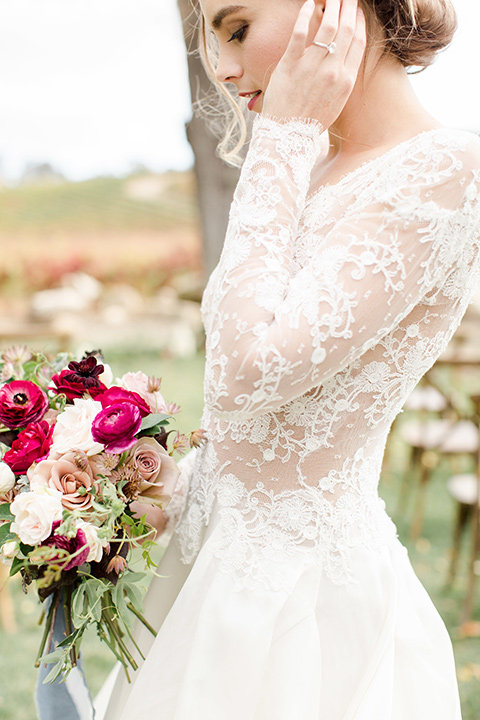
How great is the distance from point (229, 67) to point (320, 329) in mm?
651

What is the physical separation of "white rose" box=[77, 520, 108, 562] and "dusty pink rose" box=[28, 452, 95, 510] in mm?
49

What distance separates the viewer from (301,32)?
116 cm

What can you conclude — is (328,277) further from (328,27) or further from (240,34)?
(240,34)

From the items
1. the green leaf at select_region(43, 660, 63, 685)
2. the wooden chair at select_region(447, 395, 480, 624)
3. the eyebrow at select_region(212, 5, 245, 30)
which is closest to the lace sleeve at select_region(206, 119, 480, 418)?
the eyebrow at select_region(212, 5, 245, 30)

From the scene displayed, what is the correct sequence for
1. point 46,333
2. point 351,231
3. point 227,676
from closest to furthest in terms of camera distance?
point 351,231 → point 227,676 → point 46,333

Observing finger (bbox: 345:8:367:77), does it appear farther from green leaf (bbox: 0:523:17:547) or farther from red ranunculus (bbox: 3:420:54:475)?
green leaf (bbox: 0:523:17:547)

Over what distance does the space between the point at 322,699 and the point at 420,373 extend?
71 cm

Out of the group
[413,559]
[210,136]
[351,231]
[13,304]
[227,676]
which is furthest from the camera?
[13,304]

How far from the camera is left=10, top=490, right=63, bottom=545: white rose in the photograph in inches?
44.8

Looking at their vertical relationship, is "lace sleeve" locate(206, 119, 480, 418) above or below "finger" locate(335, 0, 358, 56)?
below

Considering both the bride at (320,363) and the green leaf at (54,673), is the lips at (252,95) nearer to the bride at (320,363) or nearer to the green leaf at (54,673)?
the bride at (320,363)

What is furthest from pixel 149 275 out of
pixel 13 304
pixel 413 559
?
pixel 413 559

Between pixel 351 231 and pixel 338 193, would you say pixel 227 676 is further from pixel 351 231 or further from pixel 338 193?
pixel 338 193

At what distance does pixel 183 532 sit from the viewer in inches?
61.3
